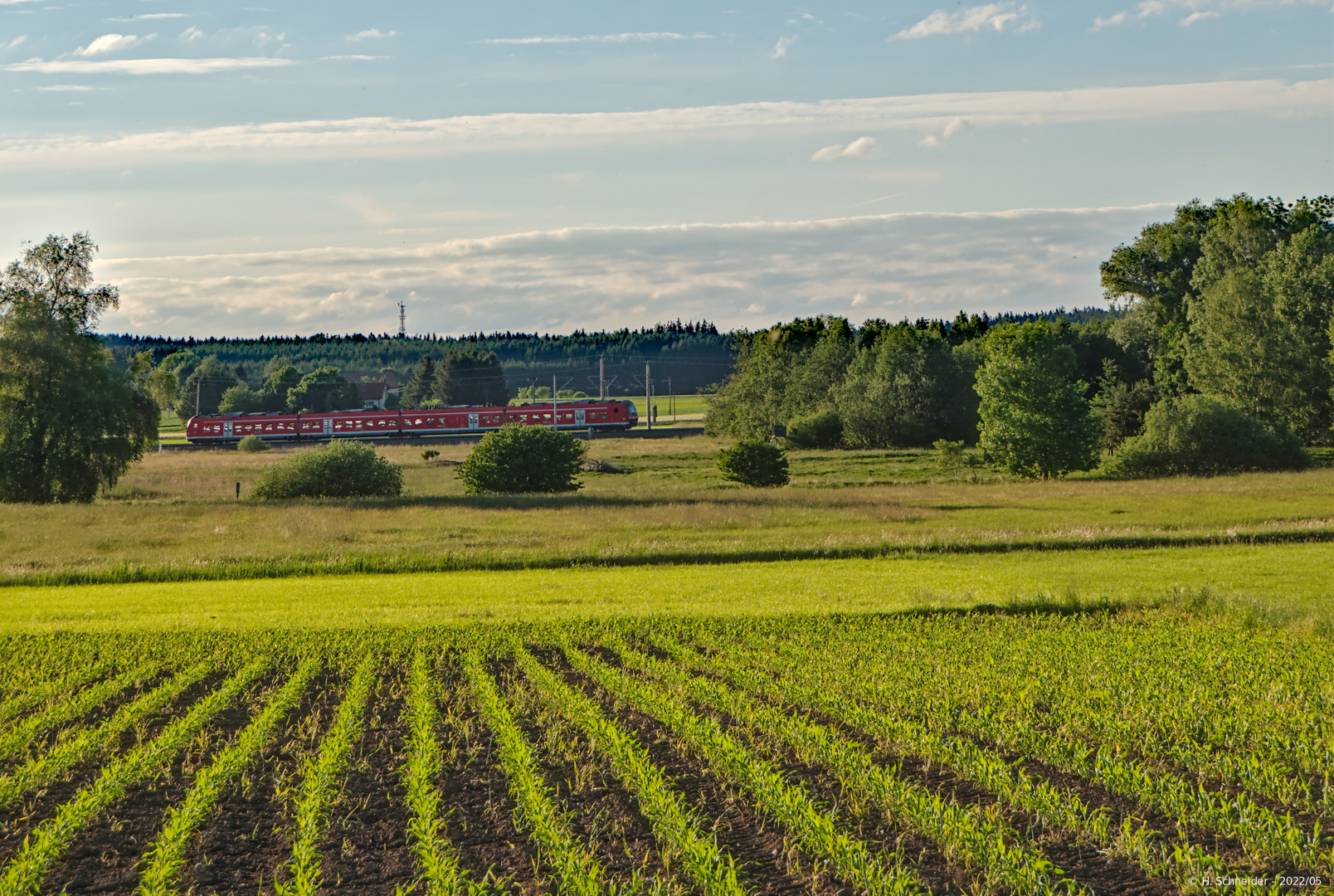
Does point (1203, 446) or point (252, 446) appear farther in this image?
point (252, 446)

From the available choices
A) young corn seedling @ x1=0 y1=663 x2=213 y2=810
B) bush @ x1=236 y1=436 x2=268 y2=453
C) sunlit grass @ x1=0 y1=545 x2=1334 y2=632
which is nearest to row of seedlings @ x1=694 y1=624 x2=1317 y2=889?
sunlit grass @ x1=0 y1=545 x2=1334 y2=632

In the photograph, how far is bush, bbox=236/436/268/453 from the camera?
8169 cm

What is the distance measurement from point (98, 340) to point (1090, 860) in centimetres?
4814

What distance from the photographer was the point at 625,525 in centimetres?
3394

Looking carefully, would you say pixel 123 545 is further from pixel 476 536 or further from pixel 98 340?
pixel 98 340

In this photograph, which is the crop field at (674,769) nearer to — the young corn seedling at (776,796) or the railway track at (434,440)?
the young corn seedling at (776,796)

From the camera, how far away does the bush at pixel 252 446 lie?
8169 cm

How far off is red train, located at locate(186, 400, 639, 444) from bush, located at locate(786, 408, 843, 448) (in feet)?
57.9

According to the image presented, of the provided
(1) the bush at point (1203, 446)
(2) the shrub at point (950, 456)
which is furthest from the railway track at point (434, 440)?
(1) the bush at point (1203, 446)

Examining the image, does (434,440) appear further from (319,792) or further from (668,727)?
(319,792)

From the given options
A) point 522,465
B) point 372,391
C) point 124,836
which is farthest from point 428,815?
point 372,391

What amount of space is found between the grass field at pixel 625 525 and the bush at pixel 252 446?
31.4 meters

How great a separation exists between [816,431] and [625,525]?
5581 centimetres

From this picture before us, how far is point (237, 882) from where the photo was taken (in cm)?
741
